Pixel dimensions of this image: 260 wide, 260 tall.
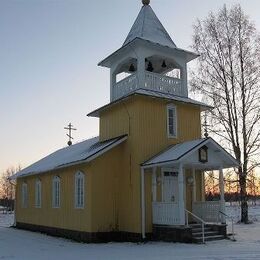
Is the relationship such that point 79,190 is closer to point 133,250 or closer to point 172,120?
point 172,120

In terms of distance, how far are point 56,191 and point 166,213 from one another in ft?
24.3

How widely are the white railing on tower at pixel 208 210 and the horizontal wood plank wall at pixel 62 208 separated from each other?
486 cm

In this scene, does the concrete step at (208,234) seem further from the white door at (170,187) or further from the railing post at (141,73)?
the railing post at (141,73)

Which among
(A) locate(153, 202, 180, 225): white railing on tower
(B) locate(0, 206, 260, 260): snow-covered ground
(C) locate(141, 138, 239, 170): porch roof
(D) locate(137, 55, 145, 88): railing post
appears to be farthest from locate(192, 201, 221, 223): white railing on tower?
(D) locate(137, 55, 145, 88): railing post

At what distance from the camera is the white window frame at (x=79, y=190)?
1995cm

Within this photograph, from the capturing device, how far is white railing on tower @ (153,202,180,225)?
57.8 ft

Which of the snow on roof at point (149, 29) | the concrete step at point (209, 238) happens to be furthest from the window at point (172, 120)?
the concrete step at point (209, 238)

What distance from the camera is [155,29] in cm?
2186

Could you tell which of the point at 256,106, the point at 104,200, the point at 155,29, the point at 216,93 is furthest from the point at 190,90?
the point at 104,200

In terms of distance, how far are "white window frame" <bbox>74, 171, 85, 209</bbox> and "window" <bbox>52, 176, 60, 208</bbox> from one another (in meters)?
2.63

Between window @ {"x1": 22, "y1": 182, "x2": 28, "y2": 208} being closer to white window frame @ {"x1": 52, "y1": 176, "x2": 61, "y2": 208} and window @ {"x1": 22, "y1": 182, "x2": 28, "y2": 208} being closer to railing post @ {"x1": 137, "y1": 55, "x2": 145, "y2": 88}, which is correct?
white window frame @ {"x1": 52, "y1": 176, "x2": 61, "y2": 208}

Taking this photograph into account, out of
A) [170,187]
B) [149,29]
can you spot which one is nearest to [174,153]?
[170,187]

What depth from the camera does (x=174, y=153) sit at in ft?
59.5

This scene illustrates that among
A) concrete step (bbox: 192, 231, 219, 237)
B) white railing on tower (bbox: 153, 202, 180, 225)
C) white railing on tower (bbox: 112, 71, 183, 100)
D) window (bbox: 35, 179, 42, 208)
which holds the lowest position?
concrete step (bbox: 192, 231, 219, 237)
